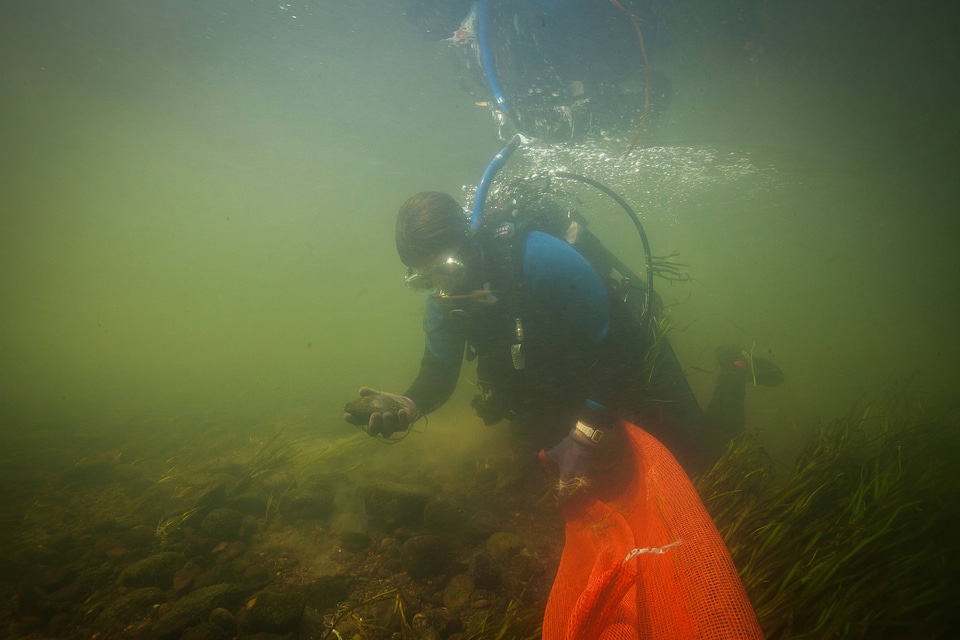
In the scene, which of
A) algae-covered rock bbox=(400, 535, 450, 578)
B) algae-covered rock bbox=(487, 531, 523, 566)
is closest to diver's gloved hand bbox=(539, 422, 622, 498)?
algae-covered rock bbox=(487, 531, 523, 566)

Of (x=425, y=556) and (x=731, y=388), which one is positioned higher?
(x=731, y=388)

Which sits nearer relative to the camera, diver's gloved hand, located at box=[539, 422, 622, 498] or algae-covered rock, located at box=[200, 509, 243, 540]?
diver's gloved hand, located at box=[539, 422, 622, 498]

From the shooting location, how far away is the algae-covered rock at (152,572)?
289 cm

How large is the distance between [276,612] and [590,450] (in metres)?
2.43

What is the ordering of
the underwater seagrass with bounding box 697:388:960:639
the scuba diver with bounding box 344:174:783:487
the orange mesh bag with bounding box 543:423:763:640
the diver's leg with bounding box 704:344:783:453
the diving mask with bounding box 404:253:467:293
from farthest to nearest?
the diver's leg with bounding box 704:344:783:453 → the diving mask with bounding box 404:253:467:293 → the scuba diver with bounding box 344:174:783:487 → the underwater seagrass with bounding box 697:388:960:639 → the orange mesh bag with bounding box 543:423:763:640

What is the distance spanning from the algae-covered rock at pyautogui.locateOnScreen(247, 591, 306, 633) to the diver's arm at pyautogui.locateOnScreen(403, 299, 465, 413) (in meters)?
1.79

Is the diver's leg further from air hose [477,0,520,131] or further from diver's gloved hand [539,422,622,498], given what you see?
air hose [477,0,520,131]

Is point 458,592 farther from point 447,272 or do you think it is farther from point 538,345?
point 447,272

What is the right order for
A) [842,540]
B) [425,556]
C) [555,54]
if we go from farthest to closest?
[555,54]
[425,556]
[842,540]

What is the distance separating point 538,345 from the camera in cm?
303

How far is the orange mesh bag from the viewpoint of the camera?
4.50 ft

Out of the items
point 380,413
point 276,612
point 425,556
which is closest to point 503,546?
point 425,556

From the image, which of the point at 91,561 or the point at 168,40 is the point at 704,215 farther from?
the point at 91,561

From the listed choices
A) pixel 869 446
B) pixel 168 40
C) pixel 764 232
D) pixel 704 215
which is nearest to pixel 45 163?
pixel 168 40
